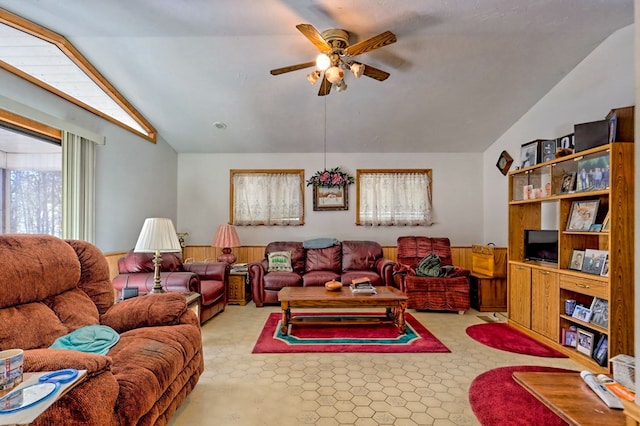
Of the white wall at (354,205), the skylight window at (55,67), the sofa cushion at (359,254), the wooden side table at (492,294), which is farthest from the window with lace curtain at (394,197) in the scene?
the skylight window at (55,67)

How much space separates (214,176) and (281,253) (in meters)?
1.87

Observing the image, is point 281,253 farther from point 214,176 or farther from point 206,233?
point 214,176

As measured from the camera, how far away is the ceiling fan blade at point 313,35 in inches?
94.1

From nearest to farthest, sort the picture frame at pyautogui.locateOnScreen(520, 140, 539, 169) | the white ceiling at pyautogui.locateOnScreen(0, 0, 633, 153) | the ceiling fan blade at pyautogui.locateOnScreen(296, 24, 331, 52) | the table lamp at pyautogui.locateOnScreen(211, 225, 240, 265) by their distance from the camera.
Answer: the ceiling fan blade at pyautogui.locateOnScreen(296, 24, 331, 52) → the white ceiling at pyautogui.locateOnScreen(0, 0, 633, 153) → the picture frame at pyautogui.locateOnScreen(520, 140, 539, 169) → the table lamp at pyautogui.locateOnScreen(211, 225, 240, 265)

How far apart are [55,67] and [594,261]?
5.24 m

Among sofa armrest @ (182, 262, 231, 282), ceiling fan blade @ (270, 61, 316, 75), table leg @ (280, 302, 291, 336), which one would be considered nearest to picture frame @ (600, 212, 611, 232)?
ceiling fan blade @ (270, 61, 316, 75)

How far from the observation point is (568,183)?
3088 mm

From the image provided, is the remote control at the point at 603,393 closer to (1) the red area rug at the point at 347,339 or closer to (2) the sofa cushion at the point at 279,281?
(1) the red area rug at the point at 347,339

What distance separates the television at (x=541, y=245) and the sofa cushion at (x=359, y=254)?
6.57 feet

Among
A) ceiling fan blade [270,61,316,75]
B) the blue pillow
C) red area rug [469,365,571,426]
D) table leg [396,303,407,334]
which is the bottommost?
red area rug [469,365,571,426]

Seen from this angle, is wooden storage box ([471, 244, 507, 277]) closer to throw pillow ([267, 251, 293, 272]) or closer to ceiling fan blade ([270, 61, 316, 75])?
throw pillow ([267, 251, 293, 272])

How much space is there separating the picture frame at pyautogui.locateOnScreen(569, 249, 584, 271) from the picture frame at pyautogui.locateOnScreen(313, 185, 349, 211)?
123 inches

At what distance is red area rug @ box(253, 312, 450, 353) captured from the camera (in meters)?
3.02

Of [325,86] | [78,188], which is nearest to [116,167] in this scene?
[78,188]
